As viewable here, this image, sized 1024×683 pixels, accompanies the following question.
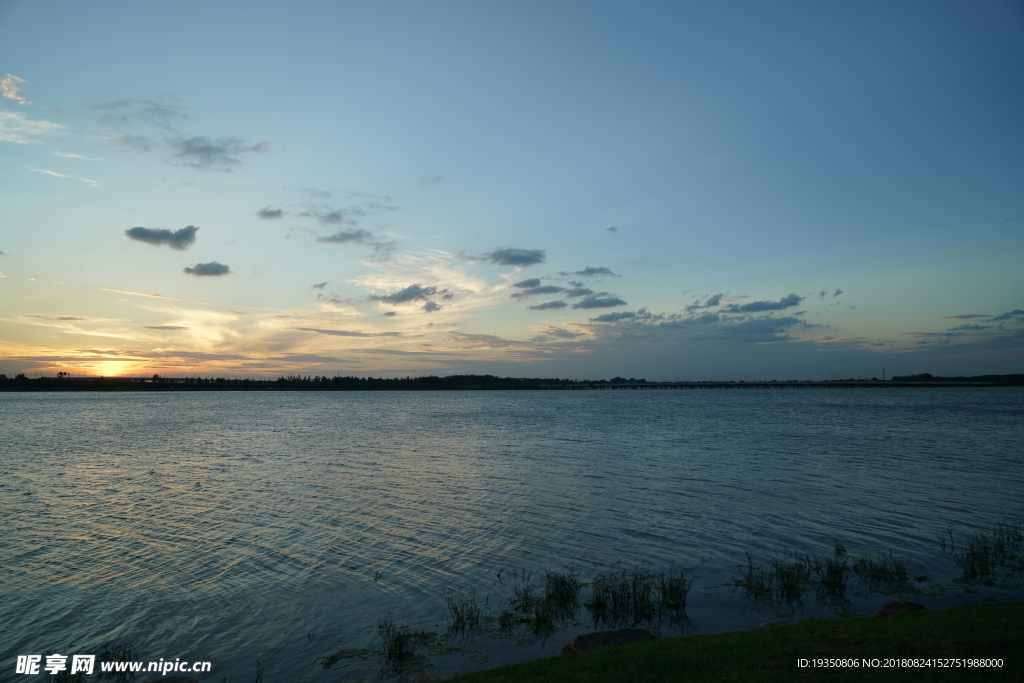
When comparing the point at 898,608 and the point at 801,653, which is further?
the point at 898,608

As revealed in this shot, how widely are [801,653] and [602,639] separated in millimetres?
3645

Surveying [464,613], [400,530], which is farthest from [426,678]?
[400,530]

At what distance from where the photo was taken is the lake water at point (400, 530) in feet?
43.2

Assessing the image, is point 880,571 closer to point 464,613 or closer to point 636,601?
point 636,601

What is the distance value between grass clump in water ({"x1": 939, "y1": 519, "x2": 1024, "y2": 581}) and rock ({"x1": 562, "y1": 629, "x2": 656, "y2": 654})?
10.8 metres

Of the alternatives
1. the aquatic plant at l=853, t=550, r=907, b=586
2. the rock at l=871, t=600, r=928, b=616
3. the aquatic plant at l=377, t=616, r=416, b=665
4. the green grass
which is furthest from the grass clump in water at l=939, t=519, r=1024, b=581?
the aquatic plant at l=377, t=616, r=416, b=665

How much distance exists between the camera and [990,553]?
16.7m

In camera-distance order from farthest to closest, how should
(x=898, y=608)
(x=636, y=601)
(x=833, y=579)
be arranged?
(x=833, y=579) → (x=636, y=601) → (x=898, y=608)

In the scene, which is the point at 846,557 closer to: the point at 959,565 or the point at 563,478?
the point at 959,565

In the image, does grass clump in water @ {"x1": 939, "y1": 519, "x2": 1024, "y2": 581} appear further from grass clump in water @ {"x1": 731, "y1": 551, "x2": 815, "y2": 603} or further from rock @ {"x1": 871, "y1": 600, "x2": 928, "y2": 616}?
rock @ {"x1": 871, "y1": 600, "x2": 928, "y2": 616}

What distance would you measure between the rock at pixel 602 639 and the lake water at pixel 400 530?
1.07m

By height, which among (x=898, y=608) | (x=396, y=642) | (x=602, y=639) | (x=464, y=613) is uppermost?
(x=898, y=608)

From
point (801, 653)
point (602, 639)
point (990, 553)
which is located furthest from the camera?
point (990, 553)

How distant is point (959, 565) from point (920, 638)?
963 cm
